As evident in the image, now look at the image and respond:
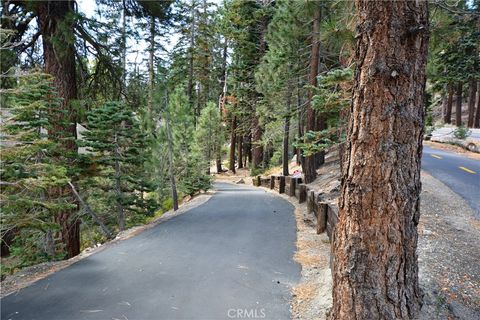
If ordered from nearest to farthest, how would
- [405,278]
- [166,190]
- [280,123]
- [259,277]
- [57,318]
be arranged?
[405,278]
[57,318]
[259,277]
[166,190]
[280,123]

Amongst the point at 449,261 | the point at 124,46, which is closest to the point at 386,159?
the point at 449,261

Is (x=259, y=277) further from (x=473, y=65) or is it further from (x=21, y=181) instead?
(x=473, y=65)

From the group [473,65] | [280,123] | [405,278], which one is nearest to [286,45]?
[280,123]

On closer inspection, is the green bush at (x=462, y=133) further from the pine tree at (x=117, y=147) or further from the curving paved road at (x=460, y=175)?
the pine tree at (x=117, y=147)

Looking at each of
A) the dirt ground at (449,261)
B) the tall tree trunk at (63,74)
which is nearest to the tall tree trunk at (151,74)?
the tall tree trunk at (63,74)

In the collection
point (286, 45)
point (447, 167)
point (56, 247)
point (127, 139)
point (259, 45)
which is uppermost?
point (259, 45)

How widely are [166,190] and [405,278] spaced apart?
1210cm

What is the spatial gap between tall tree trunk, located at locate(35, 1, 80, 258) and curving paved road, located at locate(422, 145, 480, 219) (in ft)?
31.4

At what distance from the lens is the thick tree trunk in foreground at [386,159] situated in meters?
2.35

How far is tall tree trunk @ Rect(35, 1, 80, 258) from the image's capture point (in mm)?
7262

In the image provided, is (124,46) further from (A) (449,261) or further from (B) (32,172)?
(A) (449,261)

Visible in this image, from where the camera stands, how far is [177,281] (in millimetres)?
4586

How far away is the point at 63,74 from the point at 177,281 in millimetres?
6428

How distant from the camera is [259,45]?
2017 cm
